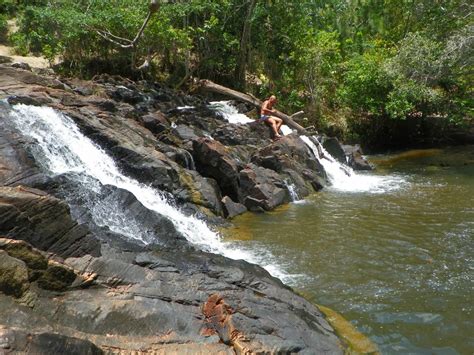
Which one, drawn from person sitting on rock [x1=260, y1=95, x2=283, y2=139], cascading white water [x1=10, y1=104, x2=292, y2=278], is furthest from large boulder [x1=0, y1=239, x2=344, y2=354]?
person sitting on rock [x1=260, y1=95, x2=283, y2=139]

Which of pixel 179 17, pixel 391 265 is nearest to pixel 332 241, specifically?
pixel 391 265

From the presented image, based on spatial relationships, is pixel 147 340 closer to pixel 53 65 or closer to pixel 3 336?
pixel 3 336

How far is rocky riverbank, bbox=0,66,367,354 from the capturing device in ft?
13.8

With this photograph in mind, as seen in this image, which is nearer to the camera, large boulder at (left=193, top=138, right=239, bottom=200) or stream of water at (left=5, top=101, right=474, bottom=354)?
stream of water at (left=5, top=101, right=474, bottom=354)

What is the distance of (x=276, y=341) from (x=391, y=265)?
3.88 meters

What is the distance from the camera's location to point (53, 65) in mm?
23000

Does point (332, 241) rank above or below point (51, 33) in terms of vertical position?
below

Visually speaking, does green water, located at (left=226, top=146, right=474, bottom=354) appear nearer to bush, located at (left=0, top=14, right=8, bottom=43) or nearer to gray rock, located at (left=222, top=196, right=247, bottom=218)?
gray rock, located at (left=222, top=196, right=247, bottom=218)

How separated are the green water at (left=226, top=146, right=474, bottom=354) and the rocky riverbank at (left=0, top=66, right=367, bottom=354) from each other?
2.78 ft

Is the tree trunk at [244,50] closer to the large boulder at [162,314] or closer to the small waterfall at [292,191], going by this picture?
the small waterfall at [292,191]

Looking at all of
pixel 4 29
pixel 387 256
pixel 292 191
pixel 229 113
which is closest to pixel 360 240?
pixel 387 256

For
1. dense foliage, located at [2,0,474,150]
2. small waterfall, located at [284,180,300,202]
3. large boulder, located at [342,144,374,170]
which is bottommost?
small waterfall, located at [284,180,300,202]

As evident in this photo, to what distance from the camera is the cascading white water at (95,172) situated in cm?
928

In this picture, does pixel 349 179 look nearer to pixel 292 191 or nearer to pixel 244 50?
pixel 292 191
